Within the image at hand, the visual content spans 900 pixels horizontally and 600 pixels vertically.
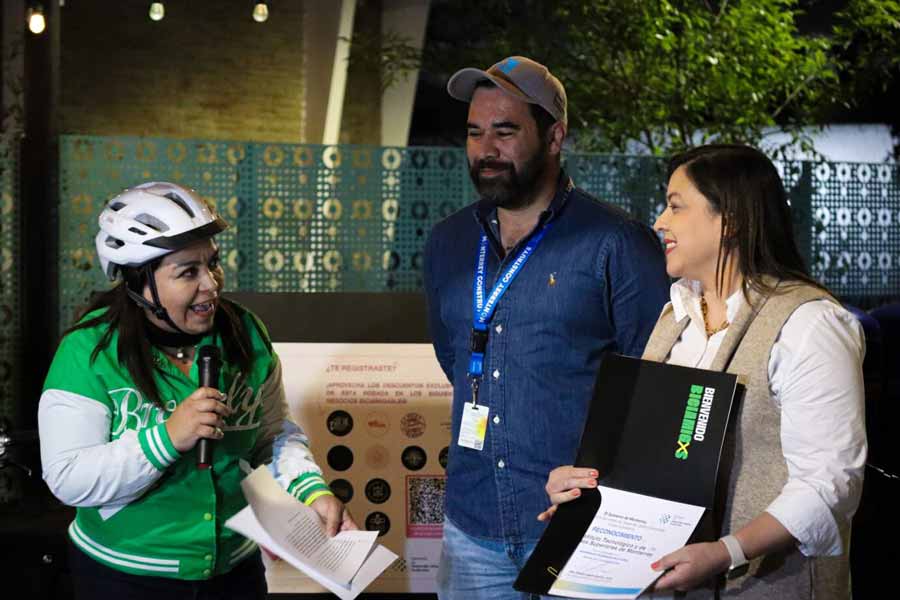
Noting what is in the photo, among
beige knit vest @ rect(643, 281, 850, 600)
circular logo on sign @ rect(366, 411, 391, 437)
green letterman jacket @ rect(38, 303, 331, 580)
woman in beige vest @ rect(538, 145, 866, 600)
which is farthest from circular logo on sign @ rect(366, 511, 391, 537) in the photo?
beige knit vest @ rect(643, 281, 850, 600)

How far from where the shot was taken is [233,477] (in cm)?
252

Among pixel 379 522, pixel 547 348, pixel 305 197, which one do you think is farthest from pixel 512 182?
pixel 305 197

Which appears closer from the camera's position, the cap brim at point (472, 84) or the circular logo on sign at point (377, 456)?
the cap brim at point (472, 84)

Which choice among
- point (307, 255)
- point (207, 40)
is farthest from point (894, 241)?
point (207, 40)

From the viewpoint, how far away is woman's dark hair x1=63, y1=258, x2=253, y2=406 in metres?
2.38

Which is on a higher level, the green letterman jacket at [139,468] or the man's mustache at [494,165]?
the man's mustache at [494,165]

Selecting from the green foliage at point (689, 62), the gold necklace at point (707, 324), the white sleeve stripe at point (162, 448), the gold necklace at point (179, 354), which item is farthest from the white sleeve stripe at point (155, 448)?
the green foliage at point (689, 62)

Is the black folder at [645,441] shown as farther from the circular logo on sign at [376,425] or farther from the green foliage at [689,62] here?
the green foliage at [689,62]

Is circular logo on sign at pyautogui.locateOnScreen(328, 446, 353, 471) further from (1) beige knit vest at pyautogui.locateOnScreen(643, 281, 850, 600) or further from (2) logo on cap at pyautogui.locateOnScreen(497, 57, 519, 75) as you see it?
(1) beige knit vest at pyautogui.locateOnScreen(643, 281, 850, 600)

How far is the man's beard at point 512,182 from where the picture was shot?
2787 mm

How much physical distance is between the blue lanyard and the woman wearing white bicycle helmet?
50 centimetres

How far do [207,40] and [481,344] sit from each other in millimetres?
9789

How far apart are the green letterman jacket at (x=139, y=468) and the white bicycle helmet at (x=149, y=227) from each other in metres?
0.17

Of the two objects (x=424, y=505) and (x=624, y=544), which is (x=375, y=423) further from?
(x=624, y=544)
